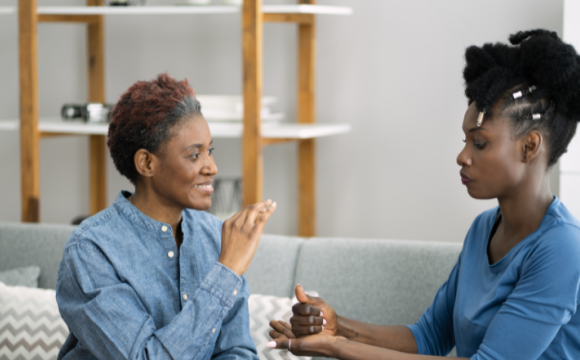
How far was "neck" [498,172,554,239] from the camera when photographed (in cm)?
116

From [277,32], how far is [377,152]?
0.67 metres

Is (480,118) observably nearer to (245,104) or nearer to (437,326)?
(437,326)

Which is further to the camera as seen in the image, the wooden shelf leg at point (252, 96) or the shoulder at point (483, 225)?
the wooden shelf leg at point (252, 96)

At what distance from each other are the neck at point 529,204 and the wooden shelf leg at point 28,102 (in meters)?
1.89

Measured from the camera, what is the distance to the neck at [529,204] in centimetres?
116

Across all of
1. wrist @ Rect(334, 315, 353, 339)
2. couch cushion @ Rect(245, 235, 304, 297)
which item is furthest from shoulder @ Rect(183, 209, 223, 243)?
couch cushion @ Rect(245, 235, 304, 297)

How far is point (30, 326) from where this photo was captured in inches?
69.6

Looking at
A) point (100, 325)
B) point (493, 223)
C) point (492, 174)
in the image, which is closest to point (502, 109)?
point (492, 174)

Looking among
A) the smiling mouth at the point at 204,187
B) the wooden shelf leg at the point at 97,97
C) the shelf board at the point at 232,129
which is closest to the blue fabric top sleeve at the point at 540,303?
the smiling mouth at the point at 204,187

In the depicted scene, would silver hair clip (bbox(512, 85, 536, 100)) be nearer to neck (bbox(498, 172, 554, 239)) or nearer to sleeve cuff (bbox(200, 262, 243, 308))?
neck (bbox(498, 172, 554, 239))

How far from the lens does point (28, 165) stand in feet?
8.07

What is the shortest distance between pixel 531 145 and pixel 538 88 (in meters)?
0.10

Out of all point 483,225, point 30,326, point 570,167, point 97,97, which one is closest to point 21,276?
point 30,326

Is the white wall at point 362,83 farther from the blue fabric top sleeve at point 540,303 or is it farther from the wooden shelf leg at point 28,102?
the blue fabric top sleeve at point 540,303
